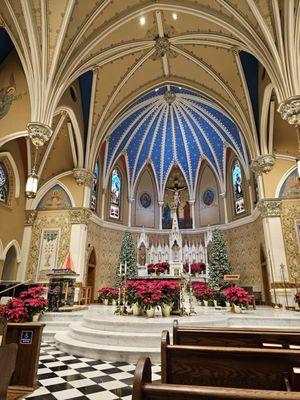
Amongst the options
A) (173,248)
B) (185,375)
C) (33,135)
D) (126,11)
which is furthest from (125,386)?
(173,248)

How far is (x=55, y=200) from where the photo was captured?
16.0 m

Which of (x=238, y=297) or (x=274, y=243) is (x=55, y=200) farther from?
(x=274, y=243)

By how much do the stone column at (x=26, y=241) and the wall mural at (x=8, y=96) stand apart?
612cm

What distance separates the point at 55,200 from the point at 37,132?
22.9 feet

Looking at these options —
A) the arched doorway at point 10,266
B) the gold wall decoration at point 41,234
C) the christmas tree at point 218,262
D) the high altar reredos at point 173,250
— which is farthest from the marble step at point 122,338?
the high altar reredos at point 173,250

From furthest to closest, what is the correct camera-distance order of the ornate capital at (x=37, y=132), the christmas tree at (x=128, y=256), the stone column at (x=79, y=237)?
the christmas tree at (x=128, y=256)
the stone column at (x=79, y=237)
the ornate capital at (x=37, y=132)

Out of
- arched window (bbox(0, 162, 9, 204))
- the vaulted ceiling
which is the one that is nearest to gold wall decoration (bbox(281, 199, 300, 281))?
the vaulted ceiling

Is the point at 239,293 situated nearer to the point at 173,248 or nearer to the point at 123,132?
the point at 173,248

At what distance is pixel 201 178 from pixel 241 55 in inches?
452

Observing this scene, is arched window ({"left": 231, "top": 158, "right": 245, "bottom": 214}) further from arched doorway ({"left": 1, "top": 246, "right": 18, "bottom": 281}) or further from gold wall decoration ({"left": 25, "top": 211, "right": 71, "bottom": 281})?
arched doorway ({"left": 1, "top": 246, "right": 18, "bottom": 281})

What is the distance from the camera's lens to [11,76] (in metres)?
11.8

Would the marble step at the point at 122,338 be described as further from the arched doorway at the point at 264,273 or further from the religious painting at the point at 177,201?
the religious painting at the point at 177,201

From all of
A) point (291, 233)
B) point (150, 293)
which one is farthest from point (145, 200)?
point (150, 293)

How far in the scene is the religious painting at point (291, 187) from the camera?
13523 mm
